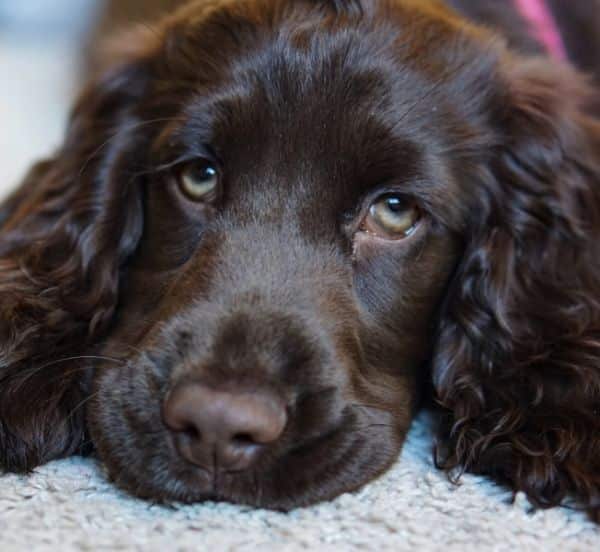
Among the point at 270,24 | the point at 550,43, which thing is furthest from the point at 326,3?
the point at 550,43

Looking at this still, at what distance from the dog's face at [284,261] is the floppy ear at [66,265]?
54mm

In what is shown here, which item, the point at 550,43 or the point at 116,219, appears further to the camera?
the point at 550,43

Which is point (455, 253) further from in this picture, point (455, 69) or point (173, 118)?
point (173, 118)

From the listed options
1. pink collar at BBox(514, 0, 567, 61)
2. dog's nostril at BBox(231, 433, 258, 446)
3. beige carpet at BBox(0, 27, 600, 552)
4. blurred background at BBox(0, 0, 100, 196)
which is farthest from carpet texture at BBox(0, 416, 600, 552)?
blurred background at BBox(0, 0, 100, 196)

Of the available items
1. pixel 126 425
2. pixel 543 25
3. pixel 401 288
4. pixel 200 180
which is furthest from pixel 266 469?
pixel 543 25

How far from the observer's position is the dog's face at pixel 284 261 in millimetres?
1166

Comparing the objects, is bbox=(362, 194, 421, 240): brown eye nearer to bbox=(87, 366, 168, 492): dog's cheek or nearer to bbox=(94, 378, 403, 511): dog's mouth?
bbox=(94, 378, 403, 511): dog's mouth

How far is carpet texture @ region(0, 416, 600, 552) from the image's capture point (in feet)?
3.65

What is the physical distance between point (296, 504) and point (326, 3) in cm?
70

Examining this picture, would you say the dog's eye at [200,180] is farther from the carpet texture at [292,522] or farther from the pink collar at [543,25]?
the pink collar at [543,25]

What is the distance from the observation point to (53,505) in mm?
1200

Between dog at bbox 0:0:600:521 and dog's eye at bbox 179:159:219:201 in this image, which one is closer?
dog at bbox 0:0:600:521

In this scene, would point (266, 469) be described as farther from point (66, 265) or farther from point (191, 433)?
point (66, 265)

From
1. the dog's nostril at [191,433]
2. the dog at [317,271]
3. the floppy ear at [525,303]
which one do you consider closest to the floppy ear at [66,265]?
the dog at [317,271]
